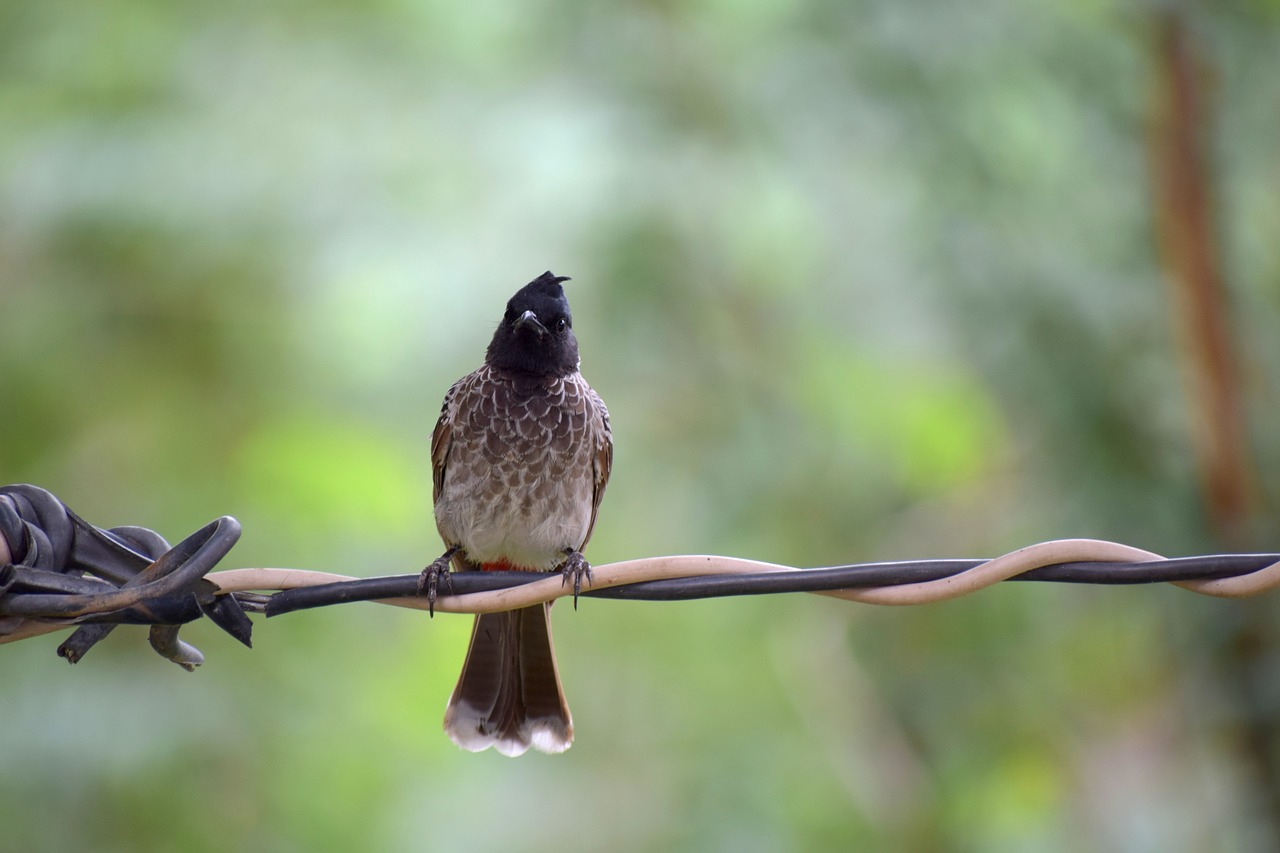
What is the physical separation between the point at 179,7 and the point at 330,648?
3509 millimetres

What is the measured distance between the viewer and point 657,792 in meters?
7.18

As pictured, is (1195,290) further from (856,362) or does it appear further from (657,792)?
(657,792)

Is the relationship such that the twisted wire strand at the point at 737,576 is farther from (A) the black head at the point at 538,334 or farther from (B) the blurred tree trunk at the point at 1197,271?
(B) the blurred tree trunk at the point at 1197,271

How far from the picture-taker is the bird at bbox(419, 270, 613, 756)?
11.3ft

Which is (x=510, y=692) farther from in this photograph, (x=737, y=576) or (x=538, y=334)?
(x=737, y=576)

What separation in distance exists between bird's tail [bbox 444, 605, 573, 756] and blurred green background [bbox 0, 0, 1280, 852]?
2.40 m

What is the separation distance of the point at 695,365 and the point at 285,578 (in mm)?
4407

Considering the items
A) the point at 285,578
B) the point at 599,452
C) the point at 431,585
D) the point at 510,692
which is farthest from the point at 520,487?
the point at 285,578

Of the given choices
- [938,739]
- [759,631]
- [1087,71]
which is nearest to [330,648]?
[759,631]

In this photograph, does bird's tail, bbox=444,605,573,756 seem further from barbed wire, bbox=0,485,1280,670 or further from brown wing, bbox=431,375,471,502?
barbed wire, bbox=0,485,1280,670

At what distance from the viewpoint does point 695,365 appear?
6402 millimetres

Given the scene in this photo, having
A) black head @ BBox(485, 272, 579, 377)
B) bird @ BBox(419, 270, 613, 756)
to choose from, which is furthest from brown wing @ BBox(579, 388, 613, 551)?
black head @ BBox(485, 272, 579, 377)

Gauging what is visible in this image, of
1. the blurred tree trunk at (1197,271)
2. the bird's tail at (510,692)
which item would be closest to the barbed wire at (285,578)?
the bird's tail at (510,692)

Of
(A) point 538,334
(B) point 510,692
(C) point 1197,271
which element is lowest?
(B) point 510,692
